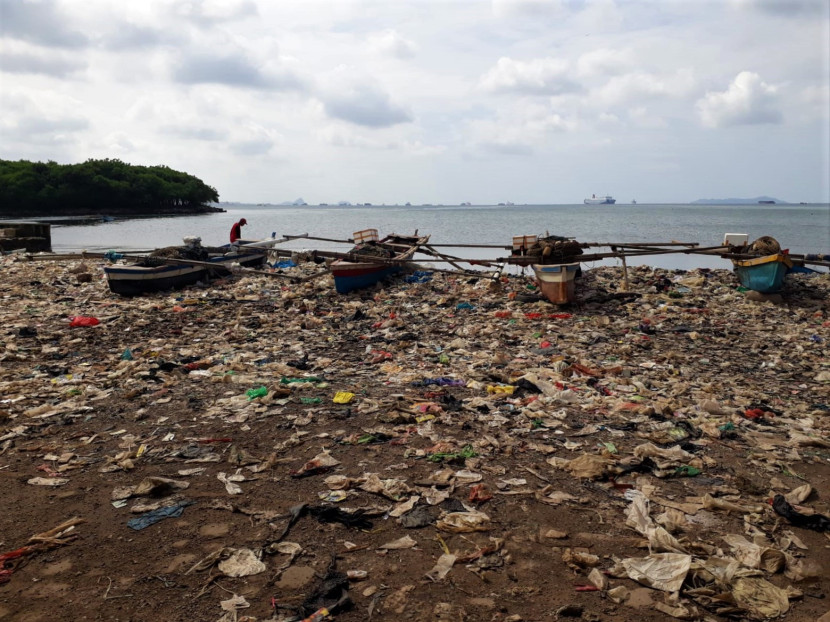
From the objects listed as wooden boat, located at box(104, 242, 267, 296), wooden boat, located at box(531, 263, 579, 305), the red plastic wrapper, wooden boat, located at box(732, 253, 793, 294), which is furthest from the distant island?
wooden boat, located at box(732, 253, 793, 294)

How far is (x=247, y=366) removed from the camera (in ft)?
27.3

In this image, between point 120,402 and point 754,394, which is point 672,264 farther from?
point 120,402

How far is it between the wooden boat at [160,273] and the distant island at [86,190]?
6990 cm

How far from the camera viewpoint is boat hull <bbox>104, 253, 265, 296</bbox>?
1430 cm

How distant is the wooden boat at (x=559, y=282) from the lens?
40.5 ft

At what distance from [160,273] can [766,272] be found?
15.0 meters

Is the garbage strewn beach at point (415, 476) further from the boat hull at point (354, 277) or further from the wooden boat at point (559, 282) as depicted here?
the boat hull at point (354, 277)

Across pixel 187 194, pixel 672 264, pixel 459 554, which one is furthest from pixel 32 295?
pixel 187 194

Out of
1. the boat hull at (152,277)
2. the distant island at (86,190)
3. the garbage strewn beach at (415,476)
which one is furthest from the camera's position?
the distant island at (86,190)

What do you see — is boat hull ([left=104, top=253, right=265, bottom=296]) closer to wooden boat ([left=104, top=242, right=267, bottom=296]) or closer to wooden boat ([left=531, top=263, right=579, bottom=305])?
wooden boat ([left=104, top=242, right=267, bottom=296])

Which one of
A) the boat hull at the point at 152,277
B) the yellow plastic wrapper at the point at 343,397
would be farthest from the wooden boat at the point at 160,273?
the yellow plastic wrapper at the point at 343,397

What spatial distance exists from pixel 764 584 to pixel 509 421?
2.95 meters

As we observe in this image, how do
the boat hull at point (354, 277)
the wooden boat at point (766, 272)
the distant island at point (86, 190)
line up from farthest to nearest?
the distant island at point (86, 190) → the boat hull at point (354, 277) → the wooden boat at point (766, 272)

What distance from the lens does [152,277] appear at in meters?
14.6
